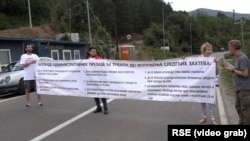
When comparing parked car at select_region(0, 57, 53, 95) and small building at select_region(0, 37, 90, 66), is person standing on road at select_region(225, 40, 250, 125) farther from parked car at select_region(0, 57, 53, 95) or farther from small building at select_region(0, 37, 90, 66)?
small building at select_region(0, 37, 90, 66)

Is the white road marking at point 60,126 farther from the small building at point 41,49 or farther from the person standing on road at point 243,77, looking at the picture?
the small building at point 41,49

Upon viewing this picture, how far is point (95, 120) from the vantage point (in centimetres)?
947

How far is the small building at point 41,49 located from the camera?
2596 centimetres

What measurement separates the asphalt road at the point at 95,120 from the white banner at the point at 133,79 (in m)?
0.59

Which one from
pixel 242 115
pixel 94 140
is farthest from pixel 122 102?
pixel 242 115

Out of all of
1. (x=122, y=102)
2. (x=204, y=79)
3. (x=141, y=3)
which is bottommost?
(x=122, y=102)

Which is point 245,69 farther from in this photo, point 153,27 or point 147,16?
point 147,16

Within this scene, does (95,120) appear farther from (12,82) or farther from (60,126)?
(12,82)

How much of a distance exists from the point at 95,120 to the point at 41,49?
892 inches

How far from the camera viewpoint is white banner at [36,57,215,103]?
841 centimetres

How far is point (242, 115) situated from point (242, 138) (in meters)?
1.49

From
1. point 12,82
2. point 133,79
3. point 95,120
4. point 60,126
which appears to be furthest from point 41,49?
point 60,126

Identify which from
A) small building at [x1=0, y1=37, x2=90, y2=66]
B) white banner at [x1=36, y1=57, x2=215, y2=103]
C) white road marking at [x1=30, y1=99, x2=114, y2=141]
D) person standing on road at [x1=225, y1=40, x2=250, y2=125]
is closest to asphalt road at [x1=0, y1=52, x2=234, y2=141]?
white road marking at [x1=30, y1=99, x2=114, y2=141]

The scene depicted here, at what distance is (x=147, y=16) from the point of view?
130375 mm
